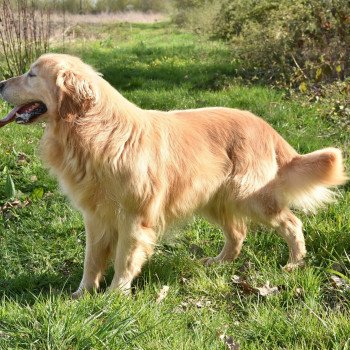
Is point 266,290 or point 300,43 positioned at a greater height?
point 300,43

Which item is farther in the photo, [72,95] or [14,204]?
[14,204]

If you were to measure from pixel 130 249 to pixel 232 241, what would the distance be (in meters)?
0.94

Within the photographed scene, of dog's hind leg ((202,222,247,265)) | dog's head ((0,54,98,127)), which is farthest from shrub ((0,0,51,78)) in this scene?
dog's hind leg ((202,222,247,265))

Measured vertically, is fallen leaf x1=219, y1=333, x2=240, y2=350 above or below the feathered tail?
below

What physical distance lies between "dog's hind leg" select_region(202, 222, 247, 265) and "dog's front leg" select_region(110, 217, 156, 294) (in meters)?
0.62

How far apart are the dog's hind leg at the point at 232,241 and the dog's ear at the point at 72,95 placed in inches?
59.9

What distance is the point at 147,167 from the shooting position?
10.7ft

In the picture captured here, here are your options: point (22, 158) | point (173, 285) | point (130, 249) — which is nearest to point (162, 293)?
point (173, 285)

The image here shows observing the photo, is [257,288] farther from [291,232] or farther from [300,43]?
[300,43]

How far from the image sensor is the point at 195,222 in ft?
14.2

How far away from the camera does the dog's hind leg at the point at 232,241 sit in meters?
3.79

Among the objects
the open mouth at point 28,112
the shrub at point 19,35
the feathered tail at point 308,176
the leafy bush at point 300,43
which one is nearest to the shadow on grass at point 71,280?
the feathered tail at point 308,176

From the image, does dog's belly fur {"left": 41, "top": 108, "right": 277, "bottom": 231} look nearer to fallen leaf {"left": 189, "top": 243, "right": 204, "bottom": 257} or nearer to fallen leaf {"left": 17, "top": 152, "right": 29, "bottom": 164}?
fallen leaf {"left": 189, "top": 243, "right": 204, "bottom": 257}

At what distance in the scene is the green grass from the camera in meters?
2.52
